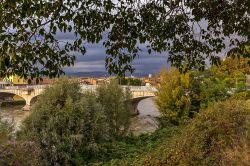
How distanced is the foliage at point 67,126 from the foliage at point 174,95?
11.0 metres

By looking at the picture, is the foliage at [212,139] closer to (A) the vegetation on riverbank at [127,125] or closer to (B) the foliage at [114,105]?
(A) the vegetation on riverbank at [127,125]

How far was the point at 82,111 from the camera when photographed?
26.2 meters

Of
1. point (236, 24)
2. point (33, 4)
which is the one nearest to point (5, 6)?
point (33, 4)

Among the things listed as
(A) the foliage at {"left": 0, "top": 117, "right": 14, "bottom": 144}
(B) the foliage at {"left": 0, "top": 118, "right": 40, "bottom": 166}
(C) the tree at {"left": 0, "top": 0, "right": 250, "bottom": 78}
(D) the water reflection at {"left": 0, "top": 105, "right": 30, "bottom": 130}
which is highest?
(C) the tree at {"left": 0, "top": 0, "right": 250, "bottom": 78}

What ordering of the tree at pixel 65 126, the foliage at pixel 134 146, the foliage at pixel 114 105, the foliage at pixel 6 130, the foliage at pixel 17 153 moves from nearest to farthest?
the foliage at pixel 17 153, the foliage at pixel 6 130, the foliage at pixel 134 146, the tree at pixel 65 126, the foliage at pixel 114 105

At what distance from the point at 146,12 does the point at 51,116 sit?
2065 centimetres

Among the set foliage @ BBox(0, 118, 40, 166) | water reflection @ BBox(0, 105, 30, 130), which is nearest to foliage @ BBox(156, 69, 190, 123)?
water reflection @ BBox(0, 105, 30, 130)

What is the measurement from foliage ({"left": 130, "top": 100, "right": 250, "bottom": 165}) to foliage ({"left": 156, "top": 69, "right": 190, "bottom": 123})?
20.9 m

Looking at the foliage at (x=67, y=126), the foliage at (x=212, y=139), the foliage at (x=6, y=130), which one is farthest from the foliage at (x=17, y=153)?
the foliage at (x=212, y=139)

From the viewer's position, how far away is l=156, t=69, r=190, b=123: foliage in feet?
125

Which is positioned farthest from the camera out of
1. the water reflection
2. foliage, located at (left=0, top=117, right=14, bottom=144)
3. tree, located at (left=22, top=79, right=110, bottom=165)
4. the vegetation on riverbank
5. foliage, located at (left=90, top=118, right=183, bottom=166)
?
the water reflection

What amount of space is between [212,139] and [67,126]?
11568 millimetres

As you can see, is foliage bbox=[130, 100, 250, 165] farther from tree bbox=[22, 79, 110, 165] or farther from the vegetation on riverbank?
tree bbox=[22, 79, 110, 165]

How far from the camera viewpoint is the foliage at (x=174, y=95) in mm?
38219
